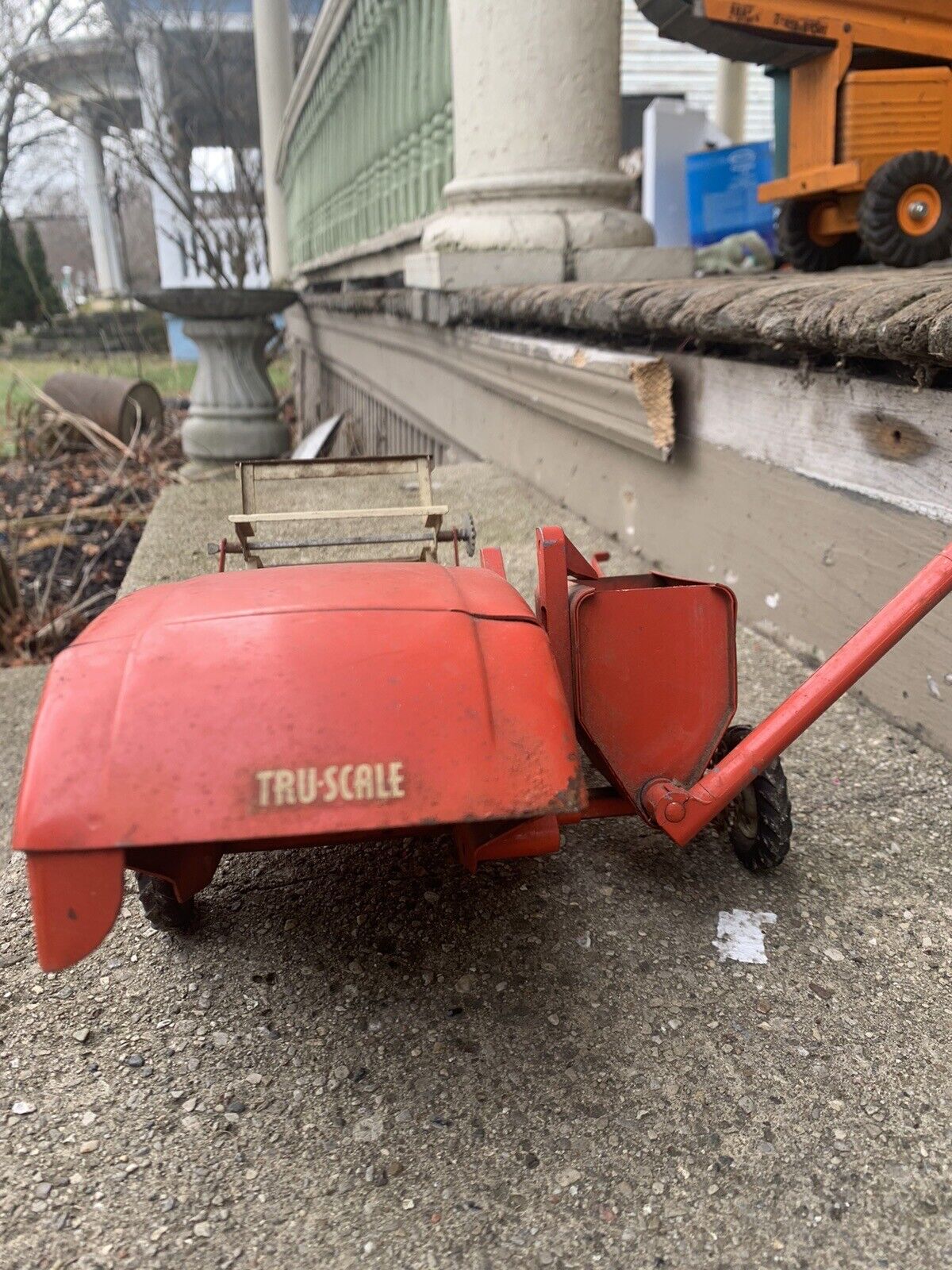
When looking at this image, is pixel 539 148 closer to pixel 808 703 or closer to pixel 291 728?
pixel 808 703

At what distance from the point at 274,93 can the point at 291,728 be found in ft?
49.4

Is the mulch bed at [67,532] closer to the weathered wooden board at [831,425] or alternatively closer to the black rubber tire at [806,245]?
the weathered wooden board at [831,425]

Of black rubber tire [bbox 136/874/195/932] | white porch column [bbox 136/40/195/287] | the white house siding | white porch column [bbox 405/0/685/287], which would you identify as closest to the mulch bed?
white porch column [bbox 405/0/685/287]

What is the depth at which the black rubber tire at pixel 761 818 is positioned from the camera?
146 centimetres

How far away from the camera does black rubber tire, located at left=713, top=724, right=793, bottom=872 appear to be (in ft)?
4.79

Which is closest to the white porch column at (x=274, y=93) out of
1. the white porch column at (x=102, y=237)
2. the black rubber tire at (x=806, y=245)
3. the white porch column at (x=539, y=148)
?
the white porch column at (x=539, y=148)

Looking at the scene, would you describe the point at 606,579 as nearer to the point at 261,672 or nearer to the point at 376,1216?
the point at 261,672

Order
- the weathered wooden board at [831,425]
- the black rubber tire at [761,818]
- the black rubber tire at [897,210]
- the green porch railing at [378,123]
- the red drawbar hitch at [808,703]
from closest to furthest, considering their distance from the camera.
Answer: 1. the red drawbar hitch at [808,703]
2. the black rubber tire at [761,818]
3. the weathered wooden board at [831,425]
4. the black rubber tire at [897,210]
5. the green porch railing at [378,123]

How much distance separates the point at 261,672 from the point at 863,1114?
80 centimetres

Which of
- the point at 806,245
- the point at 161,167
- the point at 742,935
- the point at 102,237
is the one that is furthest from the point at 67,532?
the point at 102,237

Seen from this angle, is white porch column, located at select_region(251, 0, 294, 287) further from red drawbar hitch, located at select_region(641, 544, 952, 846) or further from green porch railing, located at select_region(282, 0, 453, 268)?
red drawbar hitch, located at select_region(641, 544, 952, 846)

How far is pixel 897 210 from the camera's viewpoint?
3539 millimetres

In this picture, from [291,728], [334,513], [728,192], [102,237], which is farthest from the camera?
[102,237]

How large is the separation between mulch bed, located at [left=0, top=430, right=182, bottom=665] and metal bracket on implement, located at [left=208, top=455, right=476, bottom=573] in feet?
9.87
